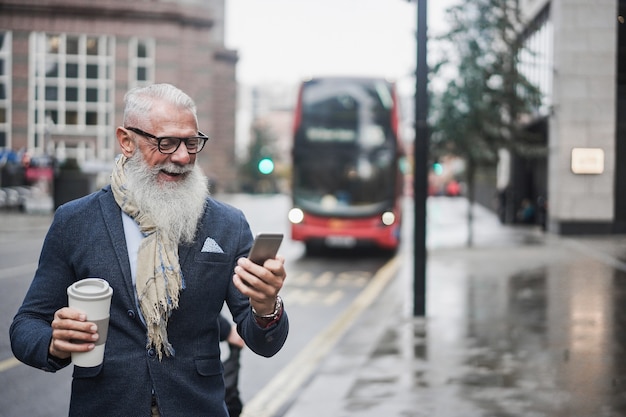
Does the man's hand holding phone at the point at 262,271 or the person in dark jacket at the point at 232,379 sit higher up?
the man's hand holding phone at the point at 262,271

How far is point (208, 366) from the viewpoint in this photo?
277 centimetres

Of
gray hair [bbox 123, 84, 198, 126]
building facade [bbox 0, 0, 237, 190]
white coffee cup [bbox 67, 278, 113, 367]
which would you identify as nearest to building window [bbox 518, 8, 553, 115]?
gray hair [bbox 123, 84, 198, 126]

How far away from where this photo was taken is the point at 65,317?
7.73ft

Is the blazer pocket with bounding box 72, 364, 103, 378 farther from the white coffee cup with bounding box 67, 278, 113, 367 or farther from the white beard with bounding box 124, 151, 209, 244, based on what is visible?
the white beard with bounding box 124, 151, 209, 244

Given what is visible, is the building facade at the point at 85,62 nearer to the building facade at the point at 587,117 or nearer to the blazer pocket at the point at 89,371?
the building facade at the point at 587,117

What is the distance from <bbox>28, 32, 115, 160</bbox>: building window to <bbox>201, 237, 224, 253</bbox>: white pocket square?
5747 centimetres

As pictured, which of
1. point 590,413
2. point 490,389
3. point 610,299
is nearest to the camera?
point 590,413

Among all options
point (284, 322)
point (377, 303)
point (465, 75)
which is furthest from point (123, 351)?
point (465, 75)

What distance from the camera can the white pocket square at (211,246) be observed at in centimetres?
277

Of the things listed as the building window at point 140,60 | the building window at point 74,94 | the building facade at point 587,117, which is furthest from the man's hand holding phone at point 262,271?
the building window at point 140,60

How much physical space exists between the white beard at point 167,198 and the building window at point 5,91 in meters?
55.7

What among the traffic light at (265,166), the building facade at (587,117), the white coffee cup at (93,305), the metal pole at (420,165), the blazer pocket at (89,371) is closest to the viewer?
the white coffee cup at (93,305)

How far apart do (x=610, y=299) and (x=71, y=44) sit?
174 ft

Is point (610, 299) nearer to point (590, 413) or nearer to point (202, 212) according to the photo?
point (590, 413)
